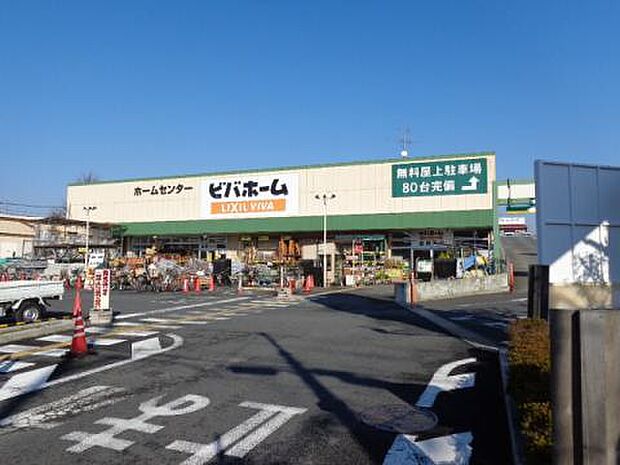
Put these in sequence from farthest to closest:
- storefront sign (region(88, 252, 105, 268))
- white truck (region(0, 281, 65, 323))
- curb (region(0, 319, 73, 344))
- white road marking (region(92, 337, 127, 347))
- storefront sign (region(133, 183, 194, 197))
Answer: storefront sign (region(133, 183, 194, 197)) → storefront sign (region(88, 252, 105, 268)) → white truck (region(0, 281, 65, 323)) → curb (region(0, 319, 73, 344)) → white road marking (region(92, 337, 127, 347))

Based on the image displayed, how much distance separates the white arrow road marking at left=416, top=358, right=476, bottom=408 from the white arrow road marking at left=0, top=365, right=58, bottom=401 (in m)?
5.73

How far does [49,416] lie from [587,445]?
5.94 metres

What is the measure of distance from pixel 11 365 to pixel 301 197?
106 feet

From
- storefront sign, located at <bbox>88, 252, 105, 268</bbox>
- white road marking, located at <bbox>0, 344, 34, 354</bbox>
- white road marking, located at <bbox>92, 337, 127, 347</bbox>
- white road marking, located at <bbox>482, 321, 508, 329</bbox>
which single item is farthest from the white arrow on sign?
white road marking, located at <bbox>0, 344, 34, 354</bbox>

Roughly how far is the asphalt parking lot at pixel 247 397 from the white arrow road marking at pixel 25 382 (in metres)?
0.03

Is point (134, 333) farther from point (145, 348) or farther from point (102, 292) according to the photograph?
point (102, 292)

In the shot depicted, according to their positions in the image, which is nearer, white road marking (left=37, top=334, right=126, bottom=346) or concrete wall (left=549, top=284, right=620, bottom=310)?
concrete wall (left=549, top=284, right=620, bottom=310)

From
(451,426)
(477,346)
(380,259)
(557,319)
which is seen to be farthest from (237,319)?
(380,259)

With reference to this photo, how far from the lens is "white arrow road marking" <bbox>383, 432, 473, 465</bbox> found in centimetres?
494

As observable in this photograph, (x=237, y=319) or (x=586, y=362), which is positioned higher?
(x=586, y=362)

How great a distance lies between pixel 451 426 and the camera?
597 centimetres

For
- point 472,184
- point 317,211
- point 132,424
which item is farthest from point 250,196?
point 132,424

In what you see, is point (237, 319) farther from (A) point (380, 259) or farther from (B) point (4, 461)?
(A) point (380, 259)

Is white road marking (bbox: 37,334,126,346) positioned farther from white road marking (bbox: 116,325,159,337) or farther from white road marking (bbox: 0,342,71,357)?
white road marking (bbox: 0,342,71,357)
